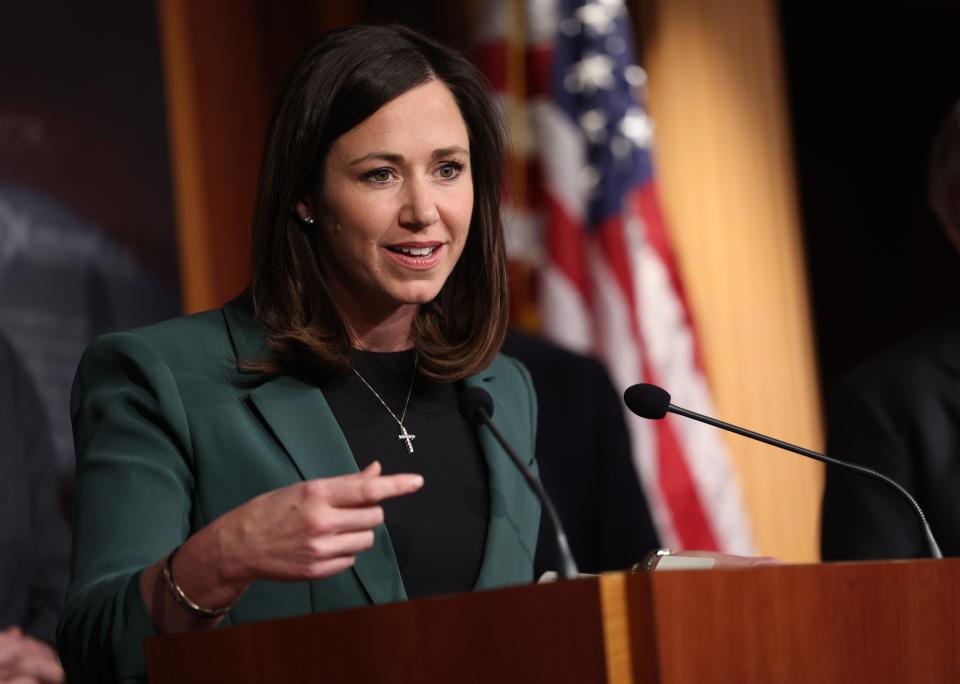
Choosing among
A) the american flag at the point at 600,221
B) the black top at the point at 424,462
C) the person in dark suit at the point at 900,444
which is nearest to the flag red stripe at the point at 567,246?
the american flag at the point at 600,221

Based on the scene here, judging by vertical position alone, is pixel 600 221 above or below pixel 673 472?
above

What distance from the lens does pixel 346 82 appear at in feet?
6.35

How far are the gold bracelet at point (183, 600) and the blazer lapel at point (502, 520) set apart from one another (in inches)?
17.7

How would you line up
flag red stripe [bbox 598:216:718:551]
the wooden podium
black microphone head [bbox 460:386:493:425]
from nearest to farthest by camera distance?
the wooden podium, black microphone head [bbox 460:386:493:425], flag red stripe [bbox 598:216:718:551]

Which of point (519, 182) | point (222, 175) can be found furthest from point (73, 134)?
point (519, 182)

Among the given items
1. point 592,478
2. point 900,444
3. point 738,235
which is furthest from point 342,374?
point 738,235

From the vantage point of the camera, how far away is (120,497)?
1.67 m

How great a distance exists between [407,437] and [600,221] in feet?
7.45

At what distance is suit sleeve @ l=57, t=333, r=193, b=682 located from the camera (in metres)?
1.57

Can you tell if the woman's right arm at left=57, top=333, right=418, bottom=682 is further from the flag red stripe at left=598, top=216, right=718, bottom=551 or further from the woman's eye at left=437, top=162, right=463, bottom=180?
the flag red stripe at left=598, top=216, right=718, bottom=551

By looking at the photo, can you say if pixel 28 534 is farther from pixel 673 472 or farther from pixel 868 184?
pixel 868 184

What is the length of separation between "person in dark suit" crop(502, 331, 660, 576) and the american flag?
1654mm

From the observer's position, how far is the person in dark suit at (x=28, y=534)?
7.86 ft

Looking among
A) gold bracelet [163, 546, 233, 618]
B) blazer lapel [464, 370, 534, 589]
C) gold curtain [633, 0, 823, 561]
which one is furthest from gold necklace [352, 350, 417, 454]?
gold curtain [633, 0, 823, 561]
